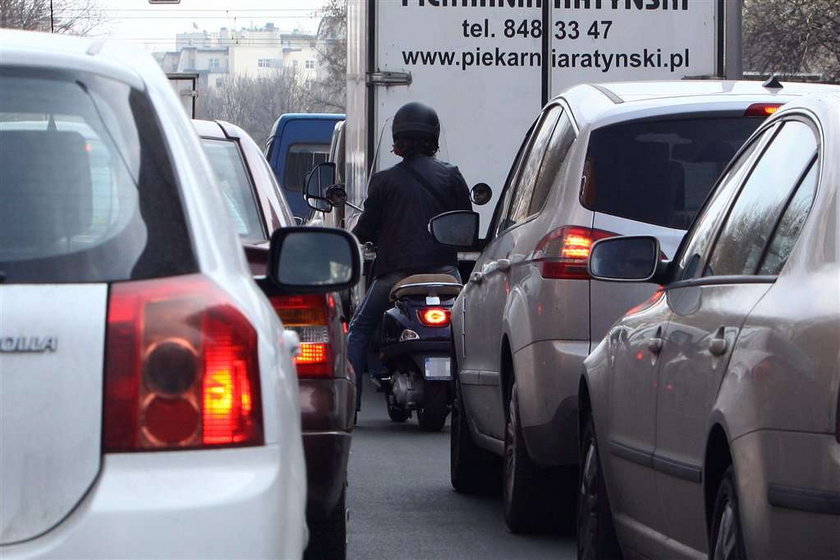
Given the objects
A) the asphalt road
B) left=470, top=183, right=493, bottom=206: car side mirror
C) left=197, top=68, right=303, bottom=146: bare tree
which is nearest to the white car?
the asphalt road

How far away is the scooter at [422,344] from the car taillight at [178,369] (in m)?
8.44

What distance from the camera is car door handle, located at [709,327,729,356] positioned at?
173 inches

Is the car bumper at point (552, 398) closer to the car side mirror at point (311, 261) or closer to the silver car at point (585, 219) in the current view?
the silver car at point (585, 219)

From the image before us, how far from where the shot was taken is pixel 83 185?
132 inches

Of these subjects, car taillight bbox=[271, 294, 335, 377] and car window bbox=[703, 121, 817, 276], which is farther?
car taillight bbox=[271, 294, 335, 377]

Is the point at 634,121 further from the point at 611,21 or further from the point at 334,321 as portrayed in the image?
the point at 611,21

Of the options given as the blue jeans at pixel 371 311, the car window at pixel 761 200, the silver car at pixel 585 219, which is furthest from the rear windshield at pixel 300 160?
the car window at pixel 761 200

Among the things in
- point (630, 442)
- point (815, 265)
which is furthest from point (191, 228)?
point (630, 442)

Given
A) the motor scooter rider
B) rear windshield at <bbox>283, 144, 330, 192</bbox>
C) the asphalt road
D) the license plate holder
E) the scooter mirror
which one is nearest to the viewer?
the asphalt road

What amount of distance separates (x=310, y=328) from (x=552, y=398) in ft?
5.20

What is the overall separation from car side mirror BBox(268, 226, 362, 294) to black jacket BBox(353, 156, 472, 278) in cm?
722

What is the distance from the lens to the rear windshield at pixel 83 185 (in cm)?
321

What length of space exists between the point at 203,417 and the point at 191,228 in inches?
14.5

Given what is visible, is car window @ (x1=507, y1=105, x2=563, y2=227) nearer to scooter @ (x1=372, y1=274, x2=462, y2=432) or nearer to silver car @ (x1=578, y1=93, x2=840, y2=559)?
silver car @ (x1=578, y1=93, x2=840, y2=559)
